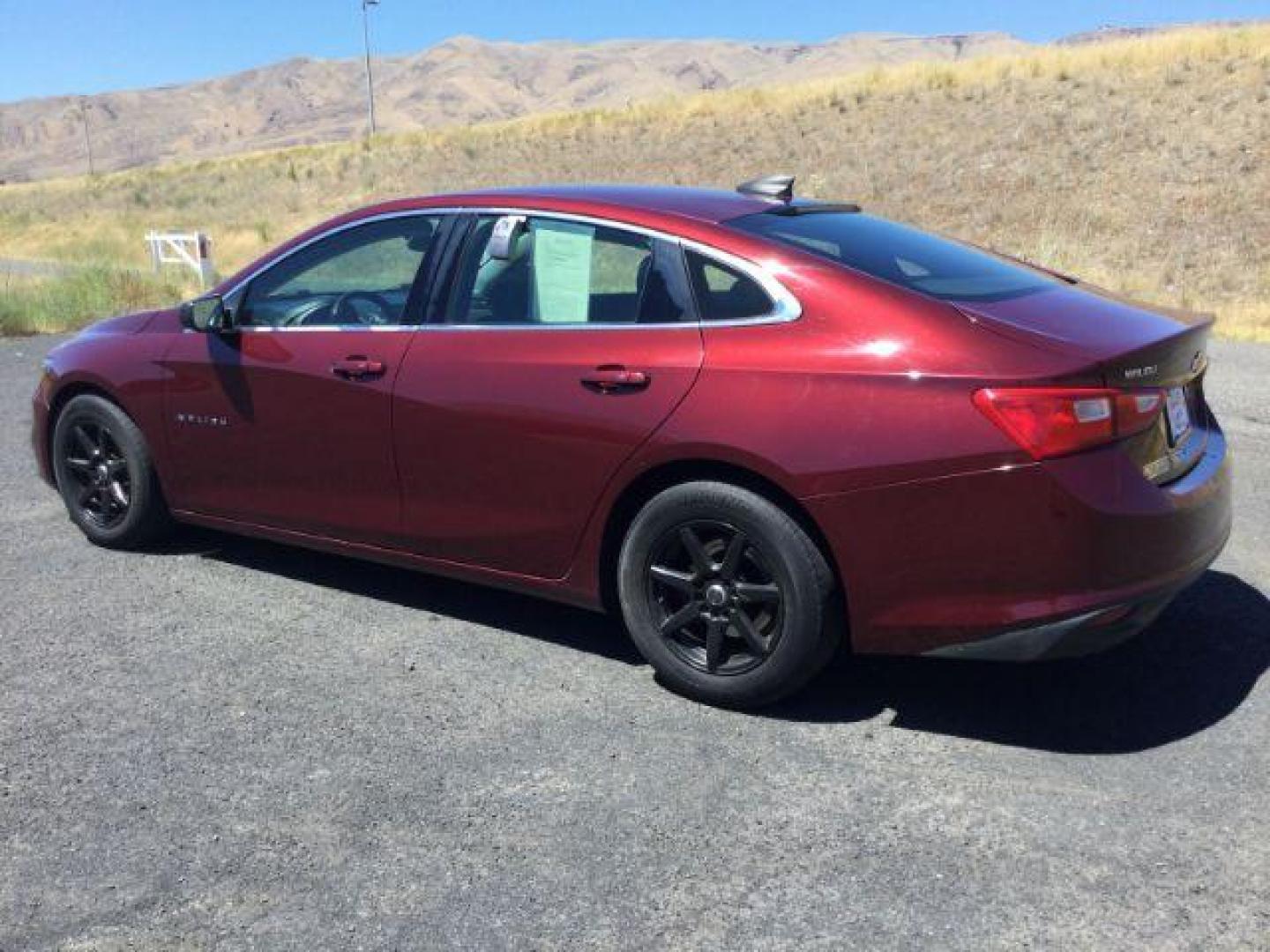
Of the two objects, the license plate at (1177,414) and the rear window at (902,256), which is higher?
the rear window at (902,256)

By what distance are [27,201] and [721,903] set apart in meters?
71.8

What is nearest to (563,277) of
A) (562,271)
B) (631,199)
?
(562,271)

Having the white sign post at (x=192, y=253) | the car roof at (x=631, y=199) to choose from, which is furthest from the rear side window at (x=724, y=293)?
the white sign post at (x=192, y=253)

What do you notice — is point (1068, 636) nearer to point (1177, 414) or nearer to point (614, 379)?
point (1177, 414)

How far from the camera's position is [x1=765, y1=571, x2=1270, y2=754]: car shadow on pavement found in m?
3.66

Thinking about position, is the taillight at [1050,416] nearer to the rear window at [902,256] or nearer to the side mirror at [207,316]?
the rear window at [902,256]

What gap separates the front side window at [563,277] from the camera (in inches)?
154

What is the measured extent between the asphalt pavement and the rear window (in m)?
1.31

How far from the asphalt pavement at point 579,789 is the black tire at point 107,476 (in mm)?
591

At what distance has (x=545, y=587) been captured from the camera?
13.6 ft

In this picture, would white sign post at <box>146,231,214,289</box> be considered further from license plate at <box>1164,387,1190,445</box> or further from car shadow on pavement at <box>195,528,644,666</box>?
license plate at <box>1164,387,1190,445</box>

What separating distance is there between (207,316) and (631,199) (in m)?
1.89

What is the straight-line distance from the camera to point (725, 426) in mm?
3574

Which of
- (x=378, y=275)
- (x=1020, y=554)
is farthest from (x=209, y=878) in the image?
(x=378, y=275)
